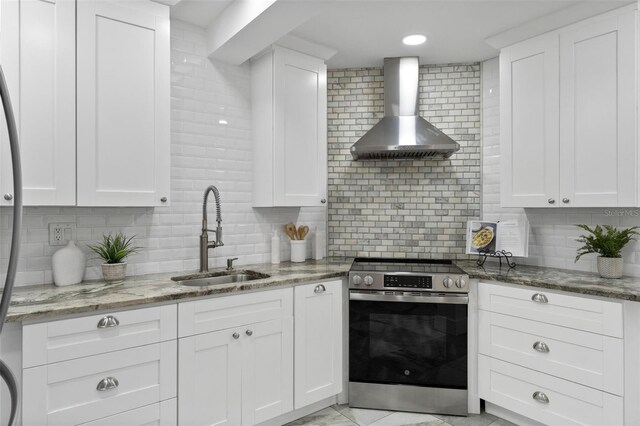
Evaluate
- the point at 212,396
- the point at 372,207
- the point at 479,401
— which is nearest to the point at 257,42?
the point at 372,207

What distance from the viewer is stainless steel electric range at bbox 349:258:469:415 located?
2.56 meters

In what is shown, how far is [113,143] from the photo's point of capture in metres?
2.11

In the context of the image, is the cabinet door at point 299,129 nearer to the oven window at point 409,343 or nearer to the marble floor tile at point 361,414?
the oven window at point 409,343

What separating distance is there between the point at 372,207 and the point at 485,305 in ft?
3.98

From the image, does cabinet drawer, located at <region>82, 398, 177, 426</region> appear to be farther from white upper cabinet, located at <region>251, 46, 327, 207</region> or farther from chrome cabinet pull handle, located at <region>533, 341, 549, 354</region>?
chrome cabinet pull handle, located at <region>533, 341, 549, 354</region>

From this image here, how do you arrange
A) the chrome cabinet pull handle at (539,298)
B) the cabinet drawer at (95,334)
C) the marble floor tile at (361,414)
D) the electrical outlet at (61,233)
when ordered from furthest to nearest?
the marble floor tile at (361,414) < the chrome cabinet pull handle at (539,298) < the electrical outlet at (61,233) < the cabinet drawer at (95,334)

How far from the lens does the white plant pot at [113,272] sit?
2205 mm

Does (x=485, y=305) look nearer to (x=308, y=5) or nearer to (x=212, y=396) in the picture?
(x=212, y=396)

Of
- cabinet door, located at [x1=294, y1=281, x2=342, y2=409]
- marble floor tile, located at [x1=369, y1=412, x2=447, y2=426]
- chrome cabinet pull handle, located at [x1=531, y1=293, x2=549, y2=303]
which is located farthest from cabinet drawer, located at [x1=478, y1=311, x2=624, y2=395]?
cabinet door, located at [x1=294, y1=281, x2=342, y2=409]

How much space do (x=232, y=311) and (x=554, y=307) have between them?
1.79 metres

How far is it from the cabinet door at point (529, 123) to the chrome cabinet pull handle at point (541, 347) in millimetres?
865

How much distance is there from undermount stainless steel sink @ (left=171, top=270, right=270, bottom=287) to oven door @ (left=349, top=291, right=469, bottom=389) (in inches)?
26.4

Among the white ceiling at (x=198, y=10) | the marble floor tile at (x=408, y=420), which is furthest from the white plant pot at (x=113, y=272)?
the marble floor tile at (x=408, y=420)

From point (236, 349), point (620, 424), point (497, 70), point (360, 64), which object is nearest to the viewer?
point (620, 424)
